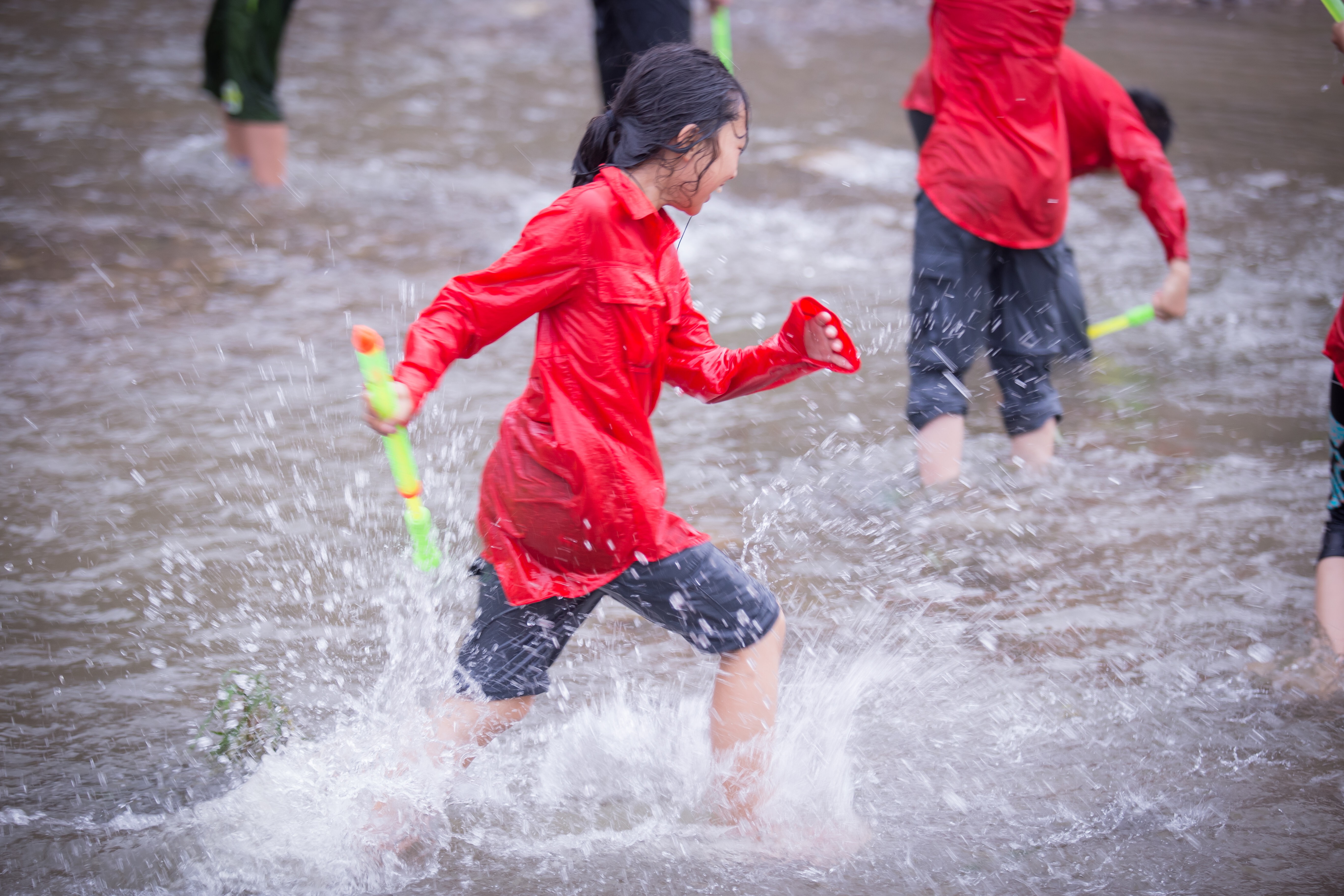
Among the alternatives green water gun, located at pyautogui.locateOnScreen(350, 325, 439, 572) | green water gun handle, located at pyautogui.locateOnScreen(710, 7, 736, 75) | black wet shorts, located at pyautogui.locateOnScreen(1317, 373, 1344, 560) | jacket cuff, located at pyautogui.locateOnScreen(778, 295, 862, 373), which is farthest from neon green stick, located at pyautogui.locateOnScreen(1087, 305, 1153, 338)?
green water gun, located at pyautogui.locateOnScreen(350, 325, 439, 572)

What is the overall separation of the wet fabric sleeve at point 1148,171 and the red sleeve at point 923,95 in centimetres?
49

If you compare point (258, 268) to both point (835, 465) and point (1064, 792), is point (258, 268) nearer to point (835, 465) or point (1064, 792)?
point (835, 465)

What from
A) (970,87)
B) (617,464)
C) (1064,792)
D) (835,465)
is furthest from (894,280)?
(617,464)

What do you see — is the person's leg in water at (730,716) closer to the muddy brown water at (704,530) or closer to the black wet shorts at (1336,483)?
the muddy brown water at (704,530)

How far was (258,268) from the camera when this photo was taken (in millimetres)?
4758

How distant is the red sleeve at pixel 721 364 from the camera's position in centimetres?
198

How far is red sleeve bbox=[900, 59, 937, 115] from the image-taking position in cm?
312

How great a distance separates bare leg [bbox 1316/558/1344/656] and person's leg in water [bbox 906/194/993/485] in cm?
93

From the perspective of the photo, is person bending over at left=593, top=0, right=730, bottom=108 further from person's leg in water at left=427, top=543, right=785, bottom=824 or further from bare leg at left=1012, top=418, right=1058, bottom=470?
person's leg in water at left=427, top=543, right=785, bottom=824

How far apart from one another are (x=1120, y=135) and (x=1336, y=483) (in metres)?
1.13

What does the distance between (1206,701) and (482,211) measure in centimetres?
416

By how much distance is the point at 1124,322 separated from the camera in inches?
156

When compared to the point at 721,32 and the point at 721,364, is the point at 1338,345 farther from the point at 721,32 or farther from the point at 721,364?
the point at 721,32

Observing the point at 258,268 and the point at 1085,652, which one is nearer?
the point at 1085,652
